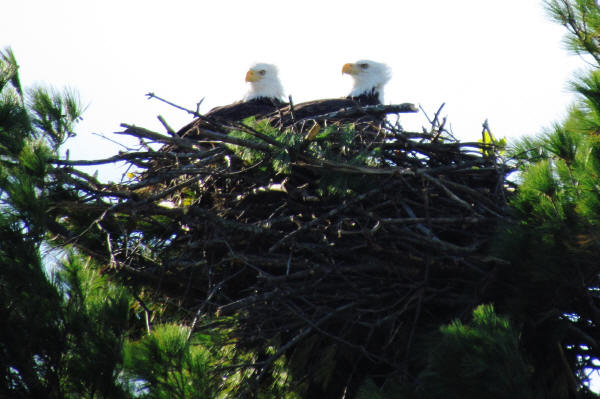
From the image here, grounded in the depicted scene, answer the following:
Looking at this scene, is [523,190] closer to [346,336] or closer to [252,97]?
[346,336]

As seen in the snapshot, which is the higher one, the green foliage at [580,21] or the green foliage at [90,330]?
the green foliage at [580,21]

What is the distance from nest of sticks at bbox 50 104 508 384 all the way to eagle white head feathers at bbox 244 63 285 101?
299cm

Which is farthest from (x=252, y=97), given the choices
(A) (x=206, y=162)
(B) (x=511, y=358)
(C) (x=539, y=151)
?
(B) (x=511, y=358)

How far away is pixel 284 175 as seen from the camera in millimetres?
4824

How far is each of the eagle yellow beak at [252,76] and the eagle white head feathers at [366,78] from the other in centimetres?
80

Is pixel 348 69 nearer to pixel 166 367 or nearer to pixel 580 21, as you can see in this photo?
pixel 580 21

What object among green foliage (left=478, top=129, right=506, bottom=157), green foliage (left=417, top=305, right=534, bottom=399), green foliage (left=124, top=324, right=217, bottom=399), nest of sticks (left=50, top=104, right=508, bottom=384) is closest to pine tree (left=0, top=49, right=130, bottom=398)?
green foliage (left=124, top=324, right=217, bottom=399)

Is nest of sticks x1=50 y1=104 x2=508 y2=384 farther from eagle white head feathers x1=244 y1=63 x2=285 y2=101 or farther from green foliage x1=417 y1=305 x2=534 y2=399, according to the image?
eagle white head feathers x1=244 y1=63 x2=285 y2=101

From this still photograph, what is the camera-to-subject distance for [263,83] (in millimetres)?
8078

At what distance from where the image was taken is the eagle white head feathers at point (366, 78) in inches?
312

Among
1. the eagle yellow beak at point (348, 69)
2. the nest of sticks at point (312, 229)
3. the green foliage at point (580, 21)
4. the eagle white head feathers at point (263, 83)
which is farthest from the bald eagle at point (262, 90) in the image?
the green foliage at point (580, 21)

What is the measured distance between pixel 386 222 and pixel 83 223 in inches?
66.3

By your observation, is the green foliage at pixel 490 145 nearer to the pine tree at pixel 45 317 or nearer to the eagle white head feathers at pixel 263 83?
the pine tree at pixel 45 317

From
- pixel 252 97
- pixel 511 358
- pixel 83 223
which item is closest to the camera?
pixel 511 358
